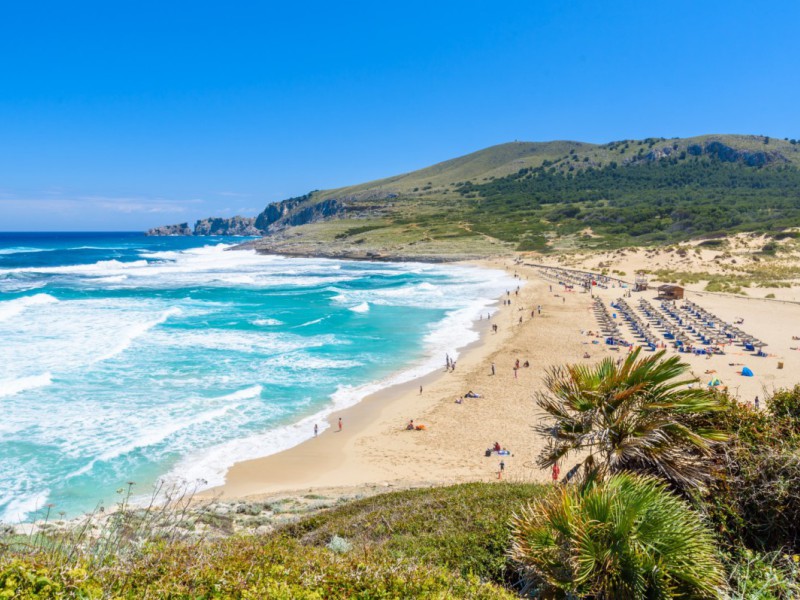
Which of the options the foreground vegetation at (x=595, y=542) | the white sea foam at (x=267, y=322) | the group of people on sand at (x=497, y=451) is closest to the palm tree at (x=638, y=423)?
the foreground vegetation at (x=595, y=542)

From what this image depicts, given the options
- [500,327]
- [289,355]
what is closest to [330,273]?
[500,327]

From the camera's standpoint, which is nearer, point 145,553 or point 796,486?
point 145,553

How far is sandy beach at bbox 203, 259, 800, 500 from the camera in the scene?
14.6 m

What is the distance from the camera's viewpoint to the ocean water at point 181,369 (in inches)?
592

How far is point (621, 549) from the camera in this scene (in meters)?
4.36

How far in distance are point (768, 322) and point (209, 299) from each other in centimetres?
4184

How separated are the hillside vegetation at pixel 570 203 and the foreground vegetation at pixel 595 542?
73194 millimetres

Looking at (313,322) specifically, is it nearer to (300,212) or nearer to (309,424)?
(309,424)

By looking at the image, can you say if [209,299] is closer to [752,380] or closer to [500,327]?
[500,327]

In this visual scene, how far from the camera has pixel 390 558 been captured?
5.44m

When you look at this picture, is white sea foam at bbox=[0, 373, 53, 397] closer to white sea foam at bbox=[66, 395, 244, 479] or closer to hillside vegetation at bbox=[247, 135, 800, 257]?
white sea foam at bbox=[66, 395, 244, 479]

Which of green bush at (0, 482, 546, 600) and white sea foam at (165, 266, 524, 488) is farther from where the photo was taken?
white sea foam at (165, 266, 524, 488)

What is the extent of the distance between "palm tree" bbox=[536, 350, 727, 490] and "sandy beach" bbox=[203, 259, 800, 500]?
26.8ft

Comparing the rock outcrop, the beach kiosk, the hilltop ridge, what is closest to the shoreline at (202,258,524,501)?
the beach kiosk
